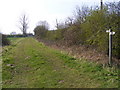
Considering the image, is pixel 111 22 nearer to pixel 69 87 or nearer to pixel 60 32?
pixel 69 87

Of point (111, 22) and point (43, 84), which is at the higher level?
point (111, 22)

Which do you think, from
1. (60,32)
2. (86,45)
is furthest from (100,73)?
(60,32)

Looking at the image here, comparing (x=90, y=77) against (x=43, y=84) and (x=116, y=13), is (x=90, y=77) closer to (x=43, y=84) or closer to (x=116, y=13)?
(x=43, y=84)

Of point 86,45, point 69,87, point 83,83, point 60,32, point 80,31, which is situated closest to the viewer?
point 69,87

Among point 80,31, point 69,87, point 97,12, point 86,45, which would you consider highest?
point 97,12

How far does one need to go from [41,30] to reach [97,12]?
30.5 metres

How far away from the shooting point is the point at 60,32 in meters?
20.8

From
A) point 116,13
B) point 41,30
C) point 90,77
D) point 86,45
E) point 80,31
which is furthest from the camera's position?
point 41,30

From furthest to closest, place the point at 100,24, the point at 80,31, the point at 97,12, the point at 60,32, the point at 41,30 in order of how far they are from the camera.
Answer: the point at 41,30 → the point at 60,32 → the point at 80,31 → the point at 97,12 → the point at 100,24

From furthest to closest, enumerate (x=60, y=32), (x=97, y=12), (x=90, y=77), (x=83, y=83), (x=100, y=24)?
(x=60, y=32), (x=97, y=12), (x=100, y=24), (x=90, y=77), (x=83, y=83)

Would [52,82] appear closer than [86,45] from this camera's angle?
Yes

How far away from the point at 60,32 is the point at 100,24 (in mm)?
11168

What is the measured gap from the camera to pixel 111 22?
914cm

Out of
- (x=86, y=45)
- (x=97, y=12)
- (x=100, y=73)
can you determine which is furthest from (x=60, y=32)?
(x=100, y=73)
